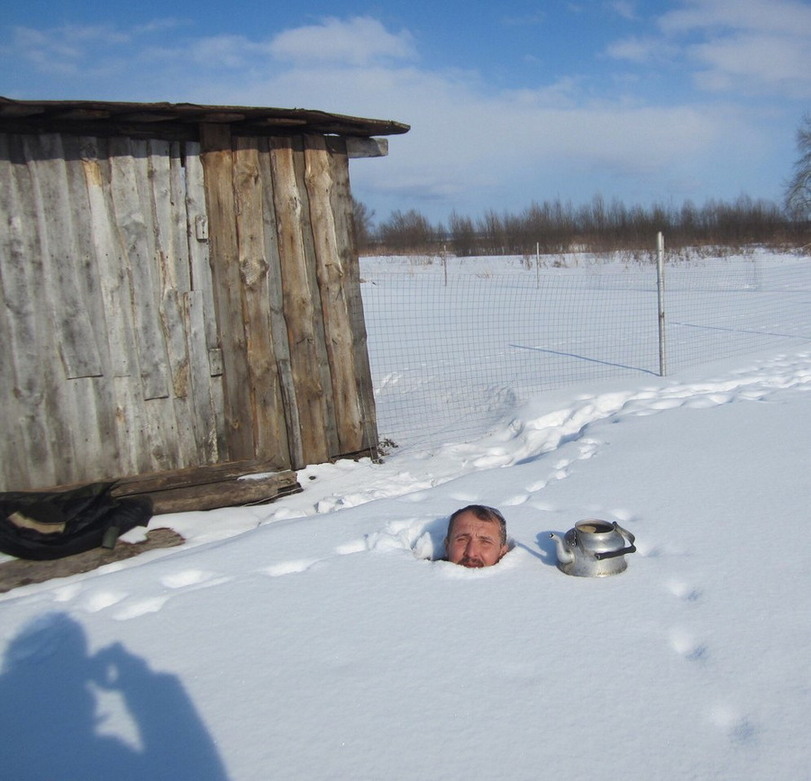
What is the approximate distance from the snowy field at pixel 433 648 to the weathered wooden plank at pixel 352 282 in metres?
1.56

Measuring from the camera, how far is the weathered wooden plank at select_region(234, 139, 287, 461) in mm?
5277

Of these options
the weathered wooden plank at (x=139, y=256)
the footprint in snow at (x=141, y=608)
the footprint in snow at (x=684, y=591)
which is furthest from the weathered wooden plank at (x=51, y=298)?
the footprint in snow at (x=684, y=591)

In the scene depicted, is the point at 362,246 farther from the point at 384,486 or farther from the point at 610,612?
the point at 610,612

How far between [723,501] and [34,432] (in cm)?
417

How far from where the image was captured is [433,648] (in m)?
2.66

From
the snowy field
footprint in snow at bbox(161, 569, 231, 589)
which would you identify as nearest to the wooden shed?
the snowy field

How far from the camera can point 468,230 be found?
3816cm

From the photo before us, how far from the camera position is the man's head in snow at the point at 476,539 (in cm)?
329

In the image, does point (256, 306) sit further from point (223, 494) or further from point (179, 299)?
point (223, 494)

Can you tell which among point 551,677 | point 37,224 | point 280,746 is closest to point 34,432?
point 37,224

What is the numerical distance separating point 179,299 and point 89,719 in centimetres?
324

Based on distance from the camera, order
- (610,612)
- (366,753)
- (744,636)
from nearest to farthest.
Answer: (366,753)
(744,636)
(610,612)

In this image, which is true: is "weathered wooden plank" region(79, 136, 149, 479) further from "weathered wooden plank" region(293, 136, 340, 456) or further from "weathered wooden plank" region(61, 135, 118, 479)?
"weathered wooden plank" region(293, 136, 340, 456)

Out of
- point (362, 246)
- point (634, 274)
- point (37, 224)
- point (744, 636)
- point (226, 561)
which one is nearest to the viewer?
point (744, 636)
